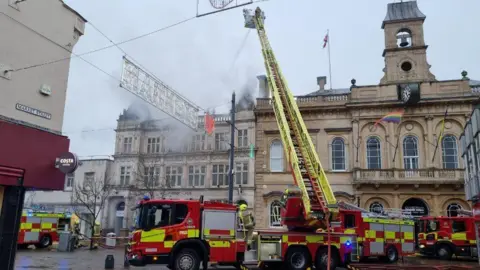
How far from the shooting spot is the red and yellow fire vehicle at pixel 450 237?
22.2 metres

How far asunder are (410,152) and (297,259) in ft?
58.7

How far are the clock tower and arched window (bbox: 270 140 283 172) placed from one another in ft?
30.7

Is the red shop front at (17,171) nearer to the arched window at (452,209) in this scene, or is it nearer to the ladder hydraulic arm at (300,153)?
the ladder hydraulic arm at (300,153)

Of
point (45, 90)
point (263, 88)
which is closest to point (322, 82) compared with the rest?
point (263, 88)

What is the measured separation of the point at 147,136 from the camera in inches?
1540

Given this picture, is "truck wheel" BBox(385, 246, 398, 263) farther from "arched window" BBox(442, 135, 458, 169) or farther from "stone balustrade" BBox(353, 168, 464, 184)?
"arched window" BBox(442, 135, 458, 169)

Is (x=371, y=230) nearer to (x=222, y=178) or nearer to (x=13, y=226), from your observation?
(x=13, y=226)

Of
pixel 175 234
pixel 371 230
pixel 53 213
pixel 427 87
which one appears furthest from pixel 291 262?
pixel 427 87

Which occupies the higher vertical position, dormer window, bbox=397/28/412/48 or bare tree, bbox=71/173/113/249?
dormer window, bbox=397/28/412/48

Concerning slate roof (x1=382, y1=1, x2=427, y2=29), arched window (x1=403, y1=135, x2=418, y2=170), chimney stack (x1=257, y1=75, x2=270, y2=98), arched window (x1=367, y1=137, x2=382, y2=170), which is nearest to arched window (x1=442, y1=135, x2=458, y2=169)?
arched window (x1=403, y1=135, x2=418, y2=170)

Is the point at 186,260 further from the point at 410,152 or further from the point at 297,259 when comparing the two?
the point at 410,152

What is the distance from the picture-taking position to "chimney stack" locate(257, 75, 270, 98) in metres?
34.7

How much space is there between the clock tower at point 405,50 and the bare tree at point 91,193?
26445mm

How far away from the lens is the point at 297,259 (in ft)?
51.5
